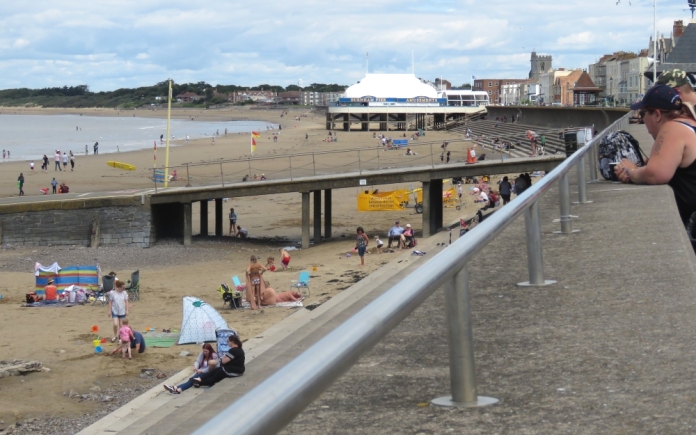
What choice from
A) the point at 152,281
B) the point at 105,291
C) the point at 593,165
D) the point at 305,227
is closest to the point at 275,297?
the point at 105,291

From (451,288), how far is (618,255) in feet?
9.48

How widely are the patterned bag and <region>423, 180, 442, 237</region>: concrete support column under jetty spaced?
19850 mm

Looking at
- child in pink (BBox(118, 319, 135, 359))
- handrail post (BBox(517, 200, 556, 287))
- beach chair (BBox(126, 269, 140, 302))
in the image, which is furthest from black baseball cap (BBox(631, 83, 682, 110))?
beach chair (BBox(126, 269, 140, 302))

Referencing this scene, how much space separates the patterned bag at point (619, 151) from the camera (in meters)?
7.82

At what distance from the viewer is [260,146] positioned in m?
74.6

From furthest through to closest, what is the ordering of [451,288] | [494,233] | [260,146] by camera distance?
[260,146], [494,233], [451,288]

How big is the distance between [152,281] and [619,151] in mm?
16739

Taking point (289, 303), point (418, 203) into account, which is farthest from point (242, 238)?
point (289, 303)

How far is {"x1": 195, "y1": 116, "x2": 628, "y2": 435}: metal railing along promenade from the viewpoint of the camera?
1.57m

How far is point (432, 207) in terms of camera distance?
29.8 metres

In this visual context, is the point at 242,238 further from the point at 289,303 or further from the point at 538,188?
the point at 538,188

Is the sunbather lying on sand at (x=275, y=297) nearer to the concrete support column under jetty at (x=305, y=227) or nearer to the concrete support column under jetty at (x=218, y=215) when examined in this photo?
the concrete support column under jetty at (x=305, y=227)

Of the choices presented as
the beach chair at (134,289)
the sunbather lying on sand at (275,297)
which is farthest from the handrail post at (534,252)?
the beach chair at (134,289)

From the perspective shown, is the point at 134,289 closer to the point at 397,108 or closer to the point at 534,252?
the point at 534,252
